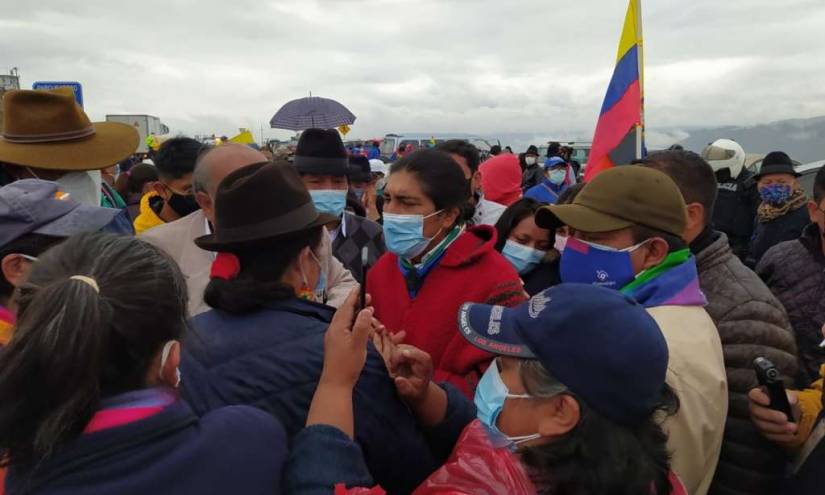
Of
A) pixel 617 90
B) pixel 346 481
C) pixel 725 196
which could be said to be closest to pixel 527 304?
pixel 346 481

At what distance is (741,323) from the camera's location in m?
2.04

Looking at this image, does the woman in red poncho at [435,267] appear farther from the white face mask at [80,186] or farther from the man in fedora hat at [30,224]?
the white face mask at [80,186]

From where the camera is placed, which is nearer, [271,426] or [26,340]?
[26,340]

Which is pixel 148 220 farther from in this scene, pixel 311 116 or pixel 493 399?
pixel 311 116

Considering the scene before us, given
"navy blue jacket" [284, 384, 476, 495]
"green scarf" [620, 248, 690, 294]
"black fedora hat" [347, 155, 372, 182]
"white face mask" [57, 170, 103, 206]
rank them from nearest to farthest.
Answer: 1. "navy blue jacket" [284, 384, 476, 495]
2. "green scarf" [620, 248, 690, 294]
3. "white face mask" [57, 170, 103, 206]
4. "black fedora hat" [347, 155, 372, 182]

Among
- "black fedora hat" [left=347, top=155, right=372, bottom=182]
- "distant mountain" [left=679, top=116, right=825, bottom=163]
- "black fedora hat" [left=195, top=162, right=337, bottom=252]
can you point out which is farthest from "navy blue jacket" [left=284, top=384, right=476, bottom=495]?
"distant mountain" [left=679, top=116, right=825, bottom=163]

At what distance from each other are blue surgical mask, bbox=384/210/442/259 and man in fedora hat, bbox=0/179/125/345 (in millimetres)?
1208

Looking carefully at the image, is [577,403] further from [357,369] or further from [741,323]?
[741,323]

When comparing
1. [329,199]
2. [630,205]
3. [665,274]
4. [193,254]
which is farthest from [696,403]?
[329,199]

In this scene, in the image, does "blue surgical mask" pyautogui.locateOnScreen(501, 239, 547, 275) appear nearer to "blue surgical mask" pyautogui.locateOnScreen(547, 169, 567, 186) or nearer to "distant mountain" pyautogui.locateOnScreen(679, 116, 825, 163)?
"blue surgical mask" pyautogui.locateOnScreen(547, 169, 567, 186)

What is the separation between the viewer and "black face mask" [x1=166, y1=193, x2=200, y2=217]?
3.78 meters

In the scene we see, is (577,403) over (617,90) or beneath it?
beneath

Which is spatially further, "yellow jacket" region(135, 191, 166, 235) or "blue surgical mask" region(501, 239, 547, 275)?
"yellow jacket" region(135, 191, 166, 235)

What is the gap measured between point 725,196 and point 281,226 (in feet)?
20.2
